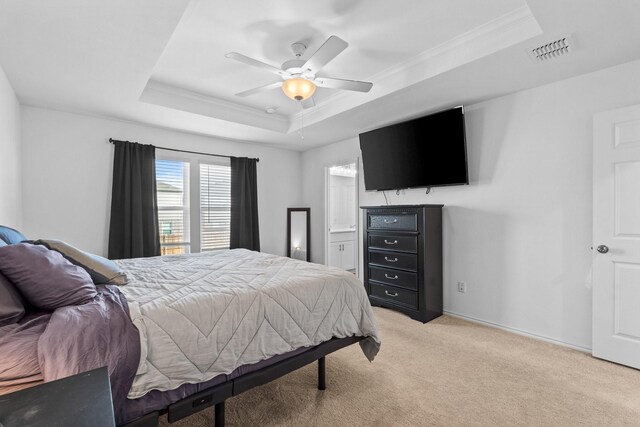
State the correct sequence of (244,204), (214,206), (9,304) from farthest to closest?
(244,204), (214,206), (9,304)

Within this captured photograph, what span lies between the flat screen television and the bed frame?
7.76ft

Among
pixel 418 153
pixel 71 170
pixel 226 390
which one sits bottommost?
pixel 226 390

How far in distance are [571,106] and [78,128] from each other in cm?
528

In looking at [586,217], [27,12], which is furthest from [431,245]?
[27,12]

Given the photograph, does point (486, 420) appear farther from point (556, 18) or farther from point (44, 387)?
point (556, 18)

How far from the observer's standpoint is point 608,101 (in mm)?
2590

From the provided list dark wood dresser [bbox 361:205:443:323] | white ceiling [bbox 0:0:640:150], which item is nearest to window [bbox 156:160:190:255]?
white ceiling [bbox 0:0:640:150]

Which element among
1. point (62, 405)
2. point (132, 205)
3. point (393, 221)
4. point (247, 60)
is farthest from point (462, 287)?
point (132, 205)

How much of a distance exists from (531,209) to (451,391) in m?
1.96

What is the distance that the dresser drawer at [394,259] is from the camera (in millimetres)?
3578

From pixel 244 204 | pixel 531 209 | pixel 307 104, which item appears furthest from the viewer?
pixel 244 204

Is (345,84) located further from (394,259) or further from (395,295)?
(395,295)

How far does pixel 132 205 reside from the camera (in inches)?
155

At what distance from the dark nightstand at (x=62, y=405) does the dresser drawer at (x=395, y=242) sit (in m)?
3.19
